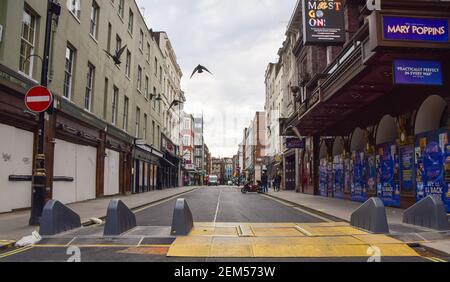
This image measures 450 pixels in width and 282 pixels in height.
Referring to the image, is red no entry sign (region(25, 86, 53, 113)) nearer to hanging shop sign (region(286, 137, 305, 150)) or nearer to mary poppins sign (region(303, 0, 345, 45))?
mary poppins sign (region(303, 0, 345, 45))

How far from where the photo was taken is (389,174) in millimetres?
17219

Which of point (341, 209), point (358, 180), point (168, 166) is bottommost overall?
point (341, 209)

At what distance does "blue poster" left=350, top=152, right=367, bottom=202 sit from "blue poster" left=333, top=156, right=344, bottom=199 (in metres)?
1.91

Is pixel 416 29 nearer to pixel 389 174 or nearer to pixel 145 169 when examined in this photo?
pixel 389 174

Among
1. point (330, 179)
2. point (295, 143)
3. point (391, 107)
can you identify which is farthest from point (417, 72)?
point (295, 143)

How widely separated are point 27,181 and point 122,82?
47.0 ft

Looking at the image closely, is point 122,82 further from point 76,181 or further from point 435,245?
point 435,245

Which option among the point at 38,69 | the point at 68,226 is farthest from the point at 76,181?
the point at 68,226

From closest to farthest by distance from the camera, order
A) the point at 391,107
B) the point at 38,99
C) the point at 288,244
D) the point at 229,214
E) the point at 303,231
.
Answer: the point at 288,244
the point at 303,231
the point at 38,99
the point at 229,214
the point at 391,107

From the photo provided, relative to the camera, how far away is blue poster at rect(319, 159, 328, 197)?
27294 millimetres

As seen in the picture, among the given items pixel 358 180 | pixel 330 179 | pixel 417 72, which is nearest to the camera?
pixel 417 72

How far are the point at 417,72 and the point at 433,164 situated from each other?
12.5 ft

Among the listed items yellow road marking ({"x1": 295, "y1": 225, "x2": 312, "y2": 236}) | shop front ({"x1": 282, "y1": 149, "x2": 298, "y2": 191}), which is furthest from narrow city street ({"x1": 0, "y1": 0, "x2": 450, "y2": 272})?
shop front ({"x1": 282, "y1": 149, "x2": 298, "y2": 191})

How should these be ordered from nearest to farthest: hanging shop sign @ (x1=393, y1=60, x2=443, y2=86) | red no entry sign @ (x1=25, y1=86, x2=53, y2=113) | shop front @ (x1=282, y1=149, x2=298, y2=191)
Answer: red no entry sign @ (x1=25, y1=86, x2=53, y2=113) → hanging shop sign @ (x1=393, y1=60, x2=443, y2=86) → shop front @ (x1=282, y1=149, x2=298, y2=191)
